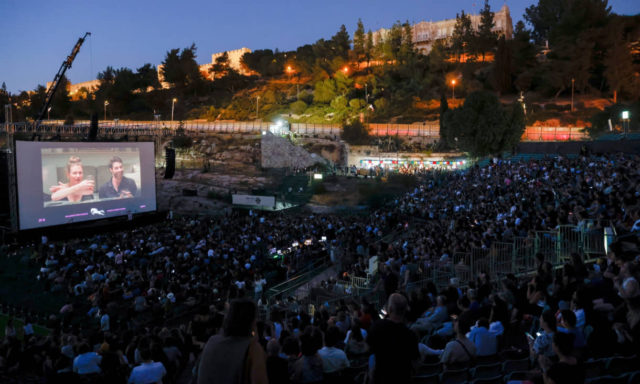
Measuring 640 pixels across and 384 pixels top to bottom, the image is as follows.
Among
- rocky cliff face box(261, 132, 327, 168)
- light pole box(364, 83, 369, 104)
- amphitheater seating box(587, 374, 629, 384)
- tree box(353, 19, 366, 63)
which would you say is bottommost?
amphitheater seating box(587, 374, 629, 384)

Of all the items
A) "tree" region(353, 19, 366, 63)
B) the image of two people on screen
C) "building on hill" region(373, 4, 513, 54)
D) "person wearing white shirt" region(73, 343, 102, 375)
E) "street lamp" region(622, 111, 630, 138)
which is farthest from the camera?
"building on hill" region(373, 4, 513, 54)

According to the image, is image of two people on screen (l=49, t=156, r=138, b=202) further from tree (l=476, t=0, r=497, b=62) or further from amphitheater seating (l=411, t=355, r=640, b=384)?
tree (l=476, t=0, r=497, b=62)

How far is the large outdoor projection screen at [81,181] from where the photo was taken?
18438 mm

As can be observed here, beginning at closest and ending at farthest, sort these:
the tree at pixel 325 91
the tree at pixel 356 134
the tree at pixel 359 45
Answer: the tree at pixel 356 134 → the tree at pixel 325 91 → the tree at pixel 359 45

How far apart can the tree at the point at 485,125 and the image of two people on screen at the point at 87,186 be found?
23.5m

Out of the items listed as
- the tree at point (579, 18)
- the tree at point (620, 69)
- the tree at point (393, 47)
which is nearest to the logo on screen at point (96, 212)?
the tree at point (620, 69)

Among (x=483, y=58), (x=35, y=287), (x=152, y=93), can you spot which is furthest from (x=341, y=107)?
(x=35, y=287)

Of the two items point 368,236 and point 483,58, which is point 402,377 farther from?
point 483,58

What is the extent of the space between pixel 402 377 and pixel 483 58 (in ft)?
237

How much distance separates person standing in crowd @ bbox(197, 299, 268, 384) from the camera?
2.43m

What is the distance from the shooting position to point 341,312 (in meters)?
6.30

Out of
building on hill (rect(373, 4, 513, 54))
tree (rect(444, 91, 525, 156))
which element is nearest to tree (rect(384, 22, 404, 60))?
building on hill (rect(373, 4, 513, 54))

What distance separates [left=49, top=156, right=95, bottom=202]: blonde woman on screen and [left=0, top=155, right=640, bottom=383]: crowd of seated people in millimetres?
2318

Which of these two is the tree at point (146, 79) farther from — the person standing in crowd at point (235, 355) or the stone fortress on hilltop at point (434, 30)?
the person standing in crowd at point (235, 355)
